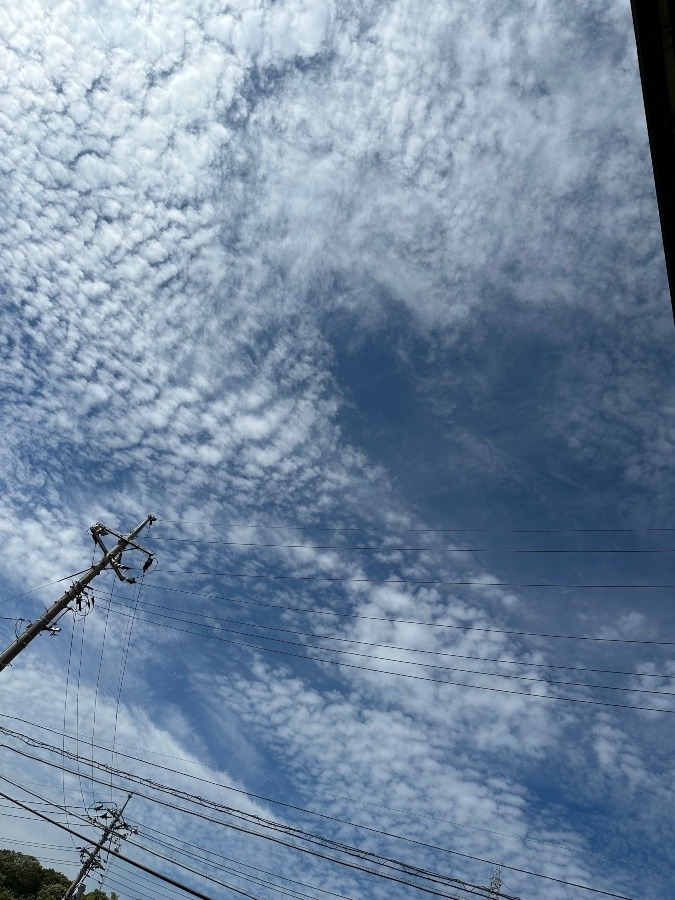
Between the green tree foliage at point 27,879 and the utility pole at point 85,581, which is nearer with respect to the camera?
the utility pole at point 85,581

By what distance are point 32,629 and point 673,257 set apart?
58.2 feet

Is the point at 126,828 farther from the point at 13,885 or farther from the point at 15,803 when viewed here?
the point at 13,885

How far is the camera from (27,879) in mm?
54469

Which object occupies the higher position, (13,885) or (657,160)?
(657,160)

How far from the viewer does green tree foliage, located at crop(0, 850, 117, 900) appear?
170ft

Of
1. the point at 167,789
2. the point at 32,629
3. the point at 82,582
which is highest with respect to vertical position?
the point at 82,582

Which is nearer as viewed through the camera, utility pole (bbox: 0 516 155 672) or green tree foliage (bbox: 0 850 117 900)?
utility pole (bbox: 0 516 155 672)

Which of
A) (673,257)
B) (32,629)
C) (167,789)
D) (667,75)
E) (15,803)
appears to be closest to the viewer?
(667,75)

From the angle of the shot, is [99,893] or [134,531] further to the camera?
[99,893]

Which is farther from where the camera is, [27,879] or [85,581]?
[27,879]

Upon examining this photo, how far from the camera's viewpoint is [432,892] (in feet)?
32.0

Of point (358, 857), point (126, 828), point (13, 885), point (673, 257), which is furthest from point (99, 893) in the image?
point (673, 257)

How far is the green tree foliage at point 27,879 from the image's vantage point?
51.9 metres

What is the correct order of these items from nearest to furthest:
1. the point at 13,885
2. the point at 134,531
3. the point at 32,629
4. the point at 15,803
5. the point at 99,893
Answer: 1. the point at 15,803
2. the point at 32,629
3. the point at 134,531
4. the point at 99,893
5. the point at 13,885
